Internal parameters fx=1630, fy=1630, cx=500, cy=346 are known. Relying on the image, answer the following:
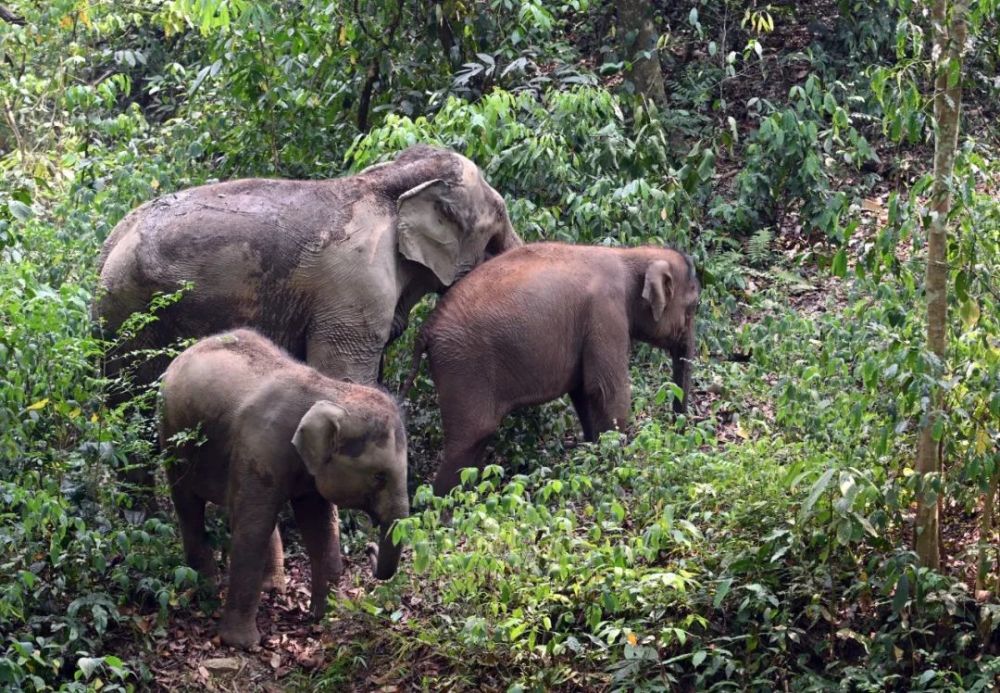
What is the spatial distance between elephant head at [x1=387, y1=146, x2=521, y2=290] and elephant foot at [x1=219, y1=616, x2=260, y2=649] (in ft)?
8.03

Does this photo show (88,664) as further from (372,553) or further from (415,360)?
(415,360)

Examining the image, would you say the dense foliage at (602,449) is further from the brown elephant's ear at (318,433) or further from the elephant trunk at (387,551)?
the brown elephant's ear at (318,433)

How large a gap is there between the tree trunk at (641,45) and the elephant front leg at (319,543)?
18.9 feet

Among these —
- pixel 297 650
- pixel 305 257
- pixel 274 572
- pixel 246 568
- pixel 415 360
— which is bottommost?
pixel 297 650

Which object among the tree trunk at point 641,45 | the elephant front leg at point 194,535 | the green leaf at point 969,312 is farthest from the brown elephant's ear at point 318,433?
the tree trunk at point 641,45

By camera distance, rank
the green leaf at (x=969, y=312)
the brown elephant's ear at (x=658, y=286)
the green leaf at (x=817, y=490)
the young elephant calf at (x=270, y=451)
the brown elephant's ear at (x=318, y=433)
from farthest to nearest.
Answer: the brown elephant's ear at (x=658, y=286) → the young elephant calf at (x=270, y=451) → the brown elephant's ear at (x=318, y=433) → the green leaf at (x=969, y=312) → the green leaf at (x=817, y=490)

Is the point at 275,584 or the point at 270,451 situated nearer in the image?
the point at 270,451

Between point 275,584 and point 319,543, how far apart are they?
476 millimetres

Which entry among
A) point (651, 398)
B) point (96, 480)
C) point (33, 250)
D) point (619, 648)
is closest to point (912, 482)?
point (619, 648)

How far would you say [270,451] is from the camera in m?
7.87

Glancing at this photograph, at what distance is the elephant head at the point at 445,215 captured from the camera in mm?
9406

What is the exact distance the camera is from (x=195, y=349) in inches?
325

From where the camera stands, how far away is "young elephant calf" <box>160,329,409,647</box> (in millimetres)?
7746

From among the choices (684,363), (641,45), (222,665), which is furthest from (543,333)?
(641,45)
